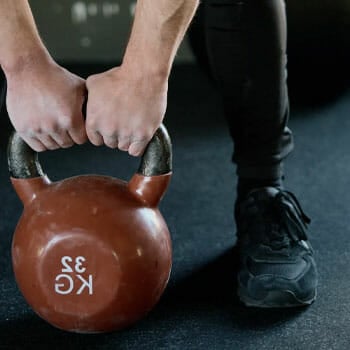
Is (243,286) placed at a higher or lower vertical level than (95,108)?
lower

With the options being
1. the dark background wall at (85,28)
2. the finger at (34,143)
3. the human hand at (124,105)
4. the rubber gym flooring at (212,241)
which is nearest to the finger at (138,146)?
the human hand at (124,105)

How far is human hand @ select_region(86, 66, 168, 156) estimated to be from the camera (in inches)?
33.0

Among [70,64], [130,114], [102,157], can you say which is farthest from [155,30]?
[70,64]

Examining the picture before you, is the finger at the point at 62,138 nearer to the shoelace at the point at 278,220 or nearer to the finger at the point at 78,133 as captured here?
the finger at the point at 78,133

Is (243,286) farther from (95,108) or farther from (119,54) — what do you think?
(119,54)

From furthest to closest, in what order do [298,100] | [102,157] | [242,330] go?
[298,100], [102,157], [242,330]

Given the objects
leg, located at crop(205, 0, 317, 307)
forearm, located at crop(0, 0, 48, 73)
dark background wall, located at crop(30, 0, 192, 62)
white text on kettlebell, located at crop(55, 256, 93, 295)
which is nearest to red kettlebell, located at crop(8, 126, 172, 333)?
white text on kettlebell, located at crop(55, 256, 93, 295)

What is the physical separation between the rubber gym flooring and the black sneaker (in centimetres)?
2

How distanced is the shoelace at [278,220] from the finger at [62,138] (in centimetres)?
35

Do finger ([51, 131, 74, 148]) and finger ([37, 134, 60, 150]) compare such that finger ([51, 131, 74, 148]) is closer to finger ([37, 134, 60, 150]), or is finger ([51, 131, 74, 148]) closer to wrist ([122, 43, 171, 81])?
finger ([37, 134, 60, 150])

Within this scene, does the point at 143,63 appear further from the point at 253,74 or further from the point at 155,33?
the point at 253,74

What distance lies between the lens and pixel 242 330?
0.94 metres

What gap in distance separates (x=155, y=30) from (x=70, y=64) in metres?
1.59

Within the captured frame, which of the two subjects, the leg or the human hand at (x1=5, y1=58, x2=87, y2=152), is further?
the leg
